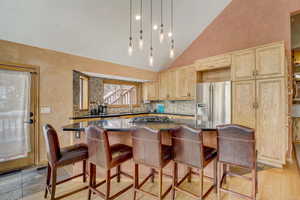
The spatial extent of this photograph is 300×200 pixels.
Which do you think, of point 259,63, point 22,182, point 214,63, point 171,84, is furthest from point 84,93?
point 259,63

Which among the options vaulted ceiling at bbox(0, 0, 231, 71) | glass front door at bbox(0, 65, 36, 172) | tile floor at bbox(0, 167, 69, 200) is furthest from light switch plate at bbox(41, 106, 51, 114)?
vaulted ceiling at bbox(0, 0, 231, 71)

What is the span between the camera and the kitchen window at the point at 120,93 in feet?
16.7

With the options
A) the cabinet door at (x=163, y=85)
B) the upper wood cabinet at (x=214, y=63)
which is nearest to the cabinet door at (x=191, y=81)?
the upper wood cabinet at (x=214, y=63)

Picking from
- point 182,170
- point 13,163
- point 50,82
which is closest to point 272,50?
point 182,170

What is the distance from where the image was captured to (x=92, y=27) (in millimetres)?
3197

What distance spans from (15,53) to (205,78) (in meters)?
4.58

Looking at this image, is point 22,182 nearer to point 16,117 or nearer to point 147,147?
point 16,117

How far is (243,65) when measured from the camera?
10.9ft

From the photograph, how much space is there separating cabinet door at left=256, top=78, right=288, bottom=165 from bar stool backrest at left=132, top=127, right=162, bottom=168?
2.59 m

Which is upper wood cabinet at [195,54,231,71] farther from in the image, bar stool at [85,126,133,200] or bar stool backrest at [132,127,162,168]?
bar stool at [85,126,133,200]

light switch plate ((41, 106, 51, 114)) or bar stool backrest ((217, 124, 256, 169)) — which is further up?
light switch plate ((41, 106, 51, 114))

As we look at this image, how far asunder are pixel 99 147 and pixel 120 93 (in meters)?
3.82

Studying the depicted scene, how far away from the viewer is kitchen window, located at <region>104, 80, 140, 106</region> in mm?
5078

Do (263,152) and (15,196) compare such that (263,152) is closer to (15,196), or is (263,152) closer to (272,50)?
(272,50)
